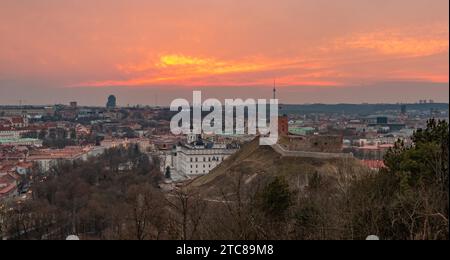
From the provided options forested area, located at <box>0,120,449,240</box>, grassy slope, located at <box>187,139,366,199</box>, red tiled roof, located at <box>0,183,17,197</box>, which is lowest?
red tiled roof, located at <box>0,183,17,197</box>

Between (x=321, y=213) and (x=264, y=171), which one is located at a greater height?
(x=321, y=213)

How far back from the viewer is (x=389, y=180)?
9.15 metres

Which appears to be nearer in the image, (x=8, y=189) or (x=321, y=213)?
(x=321, y=213)

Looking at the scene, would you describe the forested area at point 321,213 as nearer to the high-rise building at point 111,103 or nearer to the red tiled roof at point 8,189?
the red tiled roof at point 8,189

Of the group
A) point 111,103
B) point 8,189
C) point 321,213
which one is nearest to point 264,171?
point 8,189

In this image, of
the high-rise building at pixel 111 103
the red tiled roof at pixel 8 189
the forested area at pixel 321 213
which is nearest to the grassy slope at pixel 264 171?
the forested area at pixel 321 213

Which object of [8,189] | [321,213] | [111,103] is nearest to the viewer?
[321,213]

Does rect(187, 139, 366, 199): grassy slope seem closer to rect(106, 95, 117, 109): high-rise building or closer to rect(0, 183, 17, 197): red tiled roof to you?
rect(0, 183, 17, 197): red tiled roof

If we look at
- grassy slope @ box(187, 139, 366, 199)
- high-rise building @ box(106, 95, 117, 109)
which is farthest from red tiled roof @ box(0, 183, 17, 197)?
high-rise building @ box(106, 95, 117, 109)

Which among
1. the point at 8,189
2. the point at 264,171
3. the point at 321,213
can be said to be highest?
the point at 321,213

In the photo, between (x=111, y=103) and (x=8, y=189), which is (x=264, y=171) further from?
(x=111, y=103)

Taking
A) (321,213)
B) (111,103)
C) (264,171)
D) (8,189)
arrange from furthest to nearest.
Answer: (111,103), (8,189), (264,171), (321,213)
